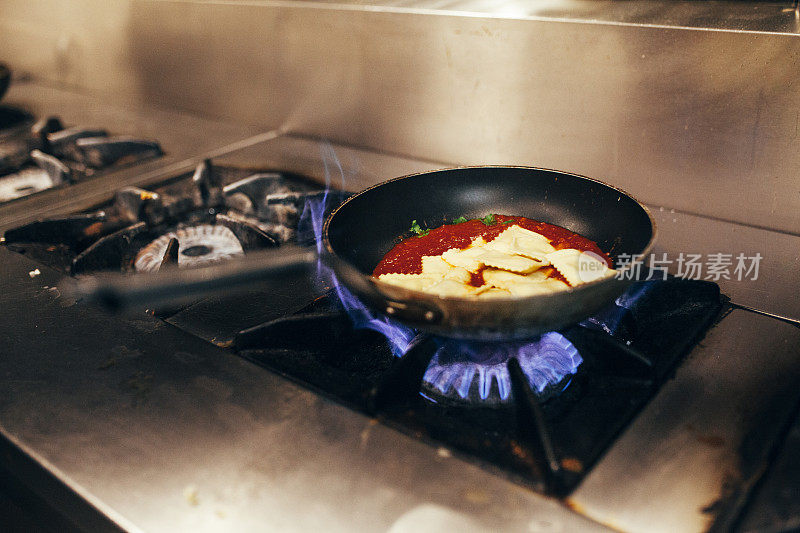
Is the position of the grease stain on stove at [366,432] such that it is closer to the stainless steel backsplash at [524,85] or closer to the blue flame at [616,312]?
the blue flame at [616,312]

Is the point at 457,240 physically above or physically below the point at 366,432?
above

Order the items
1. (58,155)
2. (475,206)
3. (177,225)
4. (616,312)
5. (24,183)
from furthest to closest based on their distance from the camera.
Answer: (58,155) < (24,183) < (177,225) < (475,206) < (616,312)

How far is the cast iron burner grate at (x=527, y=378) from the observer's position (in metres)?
0.73

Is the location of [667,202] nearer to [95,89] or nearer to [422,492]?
[422,492]

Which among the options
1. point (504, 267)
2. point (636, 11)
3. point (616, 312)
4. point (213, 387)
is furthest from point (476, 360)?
point (636, 11)

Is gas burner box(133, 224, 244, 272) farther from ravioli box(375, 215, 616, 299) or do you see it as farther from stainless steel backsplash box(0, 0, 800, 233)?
stainless steel backsplash box(0, 0, 800, 233)

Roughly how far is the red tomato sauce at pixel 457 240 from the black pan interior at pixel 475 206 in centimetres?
3

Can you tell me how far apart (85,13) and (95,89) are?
0.29m

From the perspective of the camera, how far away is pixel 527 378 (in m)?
0.82

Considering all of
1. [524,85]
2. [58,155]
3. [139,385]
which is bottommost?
[139,385]

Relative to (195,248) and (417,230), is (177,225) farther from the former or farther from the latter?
(417,230)

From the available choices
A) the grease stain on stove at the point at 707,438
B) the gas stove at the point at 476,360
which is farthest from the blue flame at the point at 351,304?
the grease stain on stove at the point at 707,438

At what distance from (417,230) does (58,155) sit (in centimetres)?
134

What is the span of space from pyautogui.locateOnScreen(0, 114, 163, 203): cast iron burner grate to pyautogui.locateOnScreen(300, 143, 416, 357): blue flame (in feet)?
2.25
